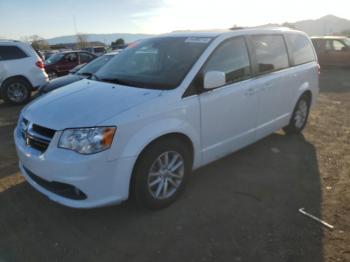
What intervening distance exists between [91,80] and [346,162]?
3.68m

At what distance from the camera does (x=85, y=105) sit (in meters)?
3.54

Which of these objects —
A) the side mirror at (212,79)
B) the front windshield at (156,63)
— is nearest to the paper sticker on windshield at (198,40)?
the front windshield at (156,63)

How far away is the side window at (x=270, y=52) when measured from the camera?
15.7ft

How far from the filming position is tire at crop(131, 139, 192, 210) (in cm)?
343

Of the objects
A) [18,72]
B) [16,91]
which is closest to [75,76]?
[18,72]

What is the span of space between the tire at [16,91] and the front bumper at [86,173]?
7.72 metres

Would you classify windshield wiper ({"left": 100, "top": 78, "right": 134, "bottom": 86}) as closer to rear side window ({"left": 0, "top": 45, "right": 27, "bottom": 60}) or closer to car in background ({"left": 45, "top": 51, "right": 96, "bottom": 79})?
rear side window ({"left": 0, "top": 45, "right": 27, "bottom": 60})

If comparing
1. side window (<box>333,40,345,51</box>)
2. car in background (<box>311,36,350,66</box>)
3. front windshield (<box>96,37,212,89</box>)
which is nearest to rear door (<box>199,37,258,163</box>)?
front windshield (<box>96,37,212,89</box>)

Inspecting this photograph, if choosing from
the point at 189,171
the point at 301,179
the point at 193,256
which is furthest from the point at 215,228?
the point at 301,179

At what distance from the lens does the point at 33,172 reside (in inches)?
137

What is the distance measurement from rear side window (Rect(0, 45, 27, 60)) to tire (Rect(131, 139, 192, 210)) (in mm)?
8347

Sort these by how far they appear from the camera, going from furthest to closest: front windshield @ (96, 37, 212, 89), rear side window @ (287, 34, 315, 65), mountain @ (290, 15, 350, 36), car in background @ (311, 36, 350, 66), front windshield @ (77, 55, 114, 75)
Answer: mountain @ (290, 15, 350, 36) < car in background @ (311, 36, 350, 66) < front windshield @ (77, 55, 114, 75) < rear side window @ (287, 34, 315, 65) < front windshield @ (96, 37, 212, 89)

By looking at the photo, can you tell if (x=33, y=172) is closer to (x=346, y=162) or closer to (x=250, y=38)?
(x=250, y=38)

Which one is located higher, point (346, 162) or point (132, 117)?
point (132, 117)
